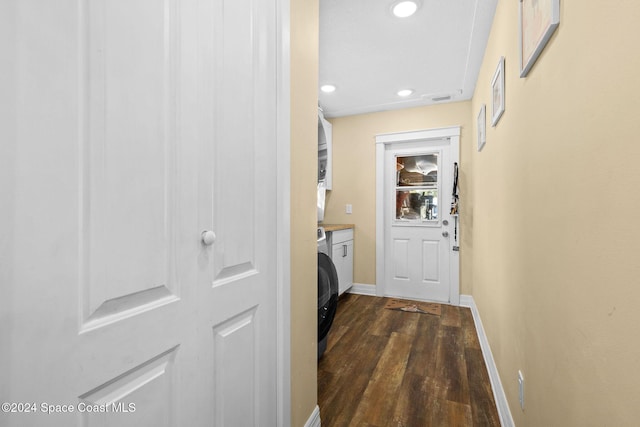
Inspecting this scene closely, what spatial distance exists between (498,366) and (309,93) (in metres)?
1.90

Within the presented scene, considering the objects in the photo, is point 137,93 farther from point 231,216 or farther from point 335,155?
point 335,155

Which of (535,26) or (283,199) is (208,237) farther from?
(535,26)

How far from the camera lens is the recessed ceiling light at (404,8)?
6.13 feet

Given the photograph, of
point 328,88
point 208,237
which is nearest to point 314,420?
point 208,237

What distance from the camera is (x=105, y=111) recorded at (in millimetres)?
580

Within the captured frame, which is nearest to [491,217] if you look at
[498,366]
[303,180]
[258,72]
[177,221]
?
[498,366]

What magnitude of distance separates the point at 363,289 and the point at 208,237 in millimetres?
3345

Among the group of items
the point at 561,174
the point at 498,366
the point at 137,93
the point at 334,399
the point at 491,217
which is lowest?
the point at 334,399

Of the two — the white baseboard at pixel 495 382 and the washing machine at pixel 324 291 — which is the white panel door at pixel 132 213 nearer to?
the washing machine at pixel 324 291

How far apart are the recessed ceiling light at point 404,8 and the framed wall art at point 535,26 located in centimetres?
82

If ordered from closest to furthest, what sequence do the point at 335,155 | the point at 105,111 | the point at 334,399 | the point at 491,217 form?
the point at 105,111 → the point at 334,399 → the point at 491,217 → the point at 335,155

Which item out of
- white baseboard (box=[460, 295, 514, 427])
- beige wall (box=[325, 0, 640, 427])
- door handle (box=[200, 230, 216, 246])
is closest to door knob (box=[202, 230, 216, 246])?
door handle (box=[200, 230, 216, 246])

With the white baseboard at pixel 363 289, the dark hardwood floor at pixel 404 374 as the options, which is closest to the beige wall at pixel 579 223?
the dark hardwood floor at pixel 404 374

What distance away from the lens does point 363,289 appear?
3.89m
